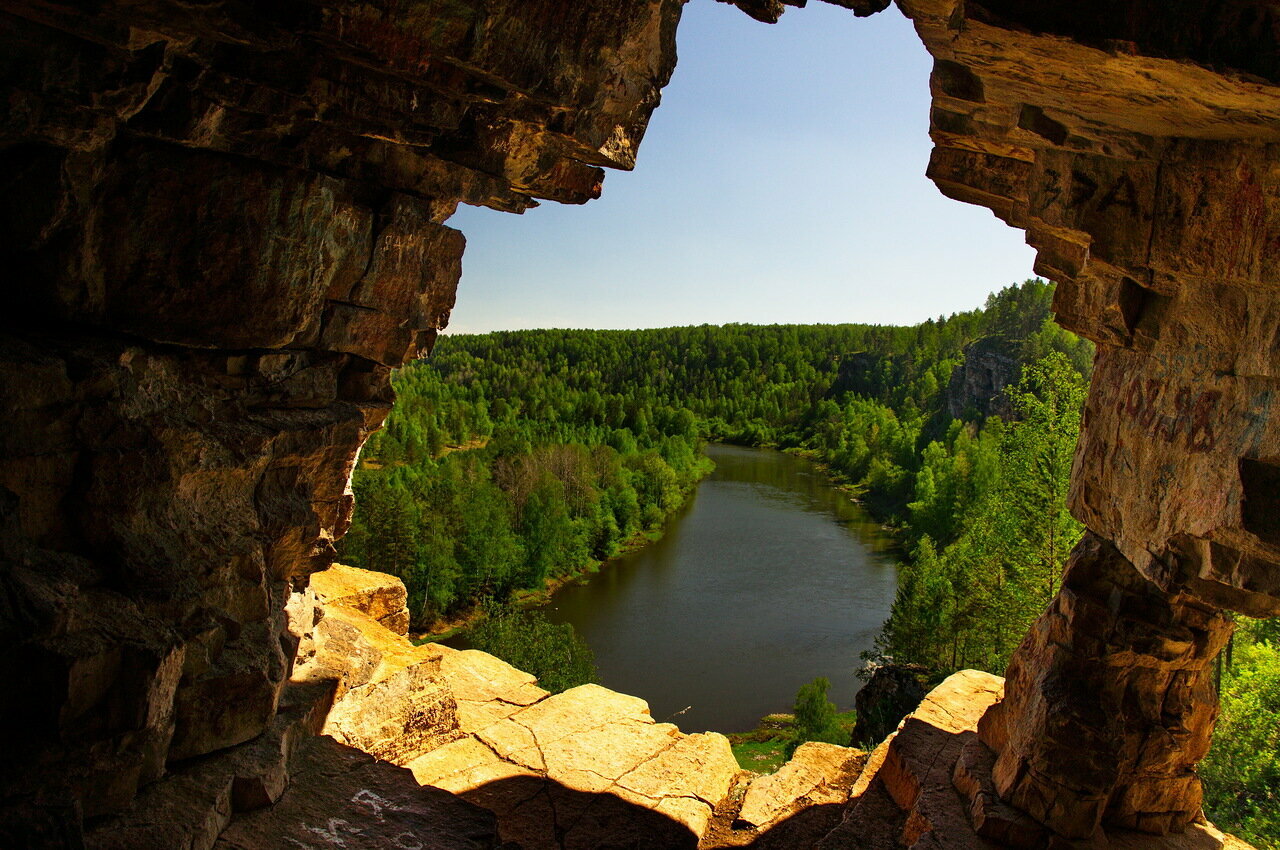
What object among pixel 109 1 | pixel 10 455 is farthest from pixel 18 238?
pixel 109 1

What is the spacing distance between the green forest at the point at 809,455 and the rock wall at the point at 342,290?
792 centimetres

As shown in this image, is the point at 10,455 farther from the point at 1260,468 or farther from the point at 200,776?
the point at 1260,468

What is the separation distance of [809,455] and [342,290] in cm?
7640

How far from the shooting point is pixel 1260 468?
4.87 metres

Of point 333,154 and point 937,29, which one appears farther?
point 333,154

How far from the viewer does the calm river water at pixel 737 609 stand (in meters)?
24.3

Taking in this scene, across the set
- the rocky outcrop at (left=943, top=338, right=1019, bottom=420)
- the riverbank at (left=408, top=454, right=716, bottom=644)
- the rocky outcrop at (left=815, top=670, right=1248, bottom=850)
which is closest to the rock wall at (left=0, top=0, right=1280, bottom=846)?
the rocky outcrop at (left=815, top=670, right=1248, bottom=850)

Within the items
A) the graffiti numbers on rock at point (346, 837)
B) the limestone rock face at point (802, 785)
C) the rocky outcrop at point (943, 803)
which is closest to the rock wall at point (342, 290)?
the rocky outcrop at point (943, 803)

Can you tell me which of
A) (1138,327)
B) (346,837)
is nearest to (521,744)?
(346,837)

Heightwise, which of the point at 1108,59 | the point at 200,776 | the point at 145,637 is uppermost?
the point at 1108,59

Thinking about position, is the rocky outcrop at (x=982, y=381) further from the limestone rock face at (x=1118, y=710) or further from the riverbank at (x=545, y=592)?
the limestone rock face at (x=1118, y=710)

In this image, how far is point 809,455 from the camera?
264 feet

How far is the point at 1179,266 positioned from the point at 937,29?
7.54ft

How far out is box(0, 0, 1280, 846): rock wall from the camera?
14.6 feet
